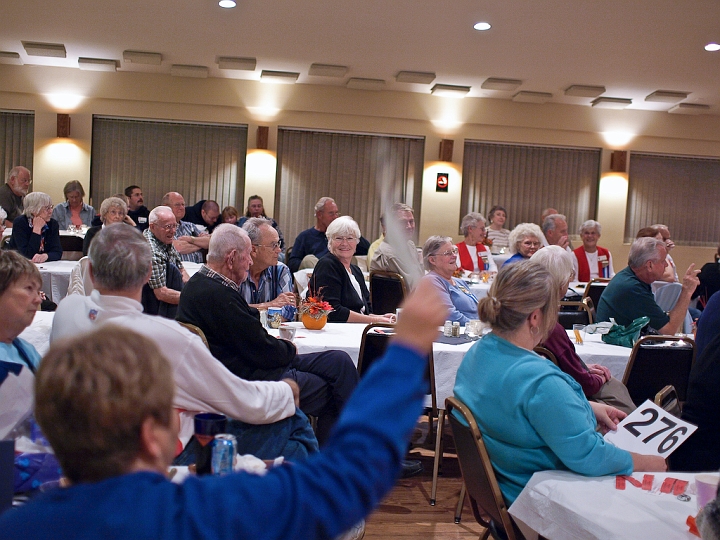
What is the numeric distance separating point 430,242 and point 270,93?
20.7ft

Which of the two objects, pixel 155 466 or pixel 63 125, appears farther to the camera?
pixel 63 125

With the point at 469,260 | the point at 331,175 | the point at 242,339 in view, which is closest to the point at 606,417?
the point at 242,339

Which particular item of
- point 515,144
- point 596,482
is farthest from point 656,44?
point 596,482

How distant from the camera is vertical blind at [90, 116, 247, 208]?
10.3m

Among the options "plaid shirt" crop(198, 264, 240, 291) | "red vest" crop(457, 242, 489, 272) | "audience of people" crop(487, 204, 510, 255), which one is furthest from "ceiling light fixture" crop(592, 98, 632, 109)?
"plaid shirt" crop(198, 264, 240, 291)

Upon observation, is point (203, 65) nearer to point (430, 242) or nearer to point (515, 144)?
point (515, 144)

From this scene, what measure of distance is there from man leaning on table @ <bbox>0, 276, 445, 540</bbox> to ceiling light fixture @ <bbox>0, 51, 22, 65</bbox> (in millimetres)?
9786

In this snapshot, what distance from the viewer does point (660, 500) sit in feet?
5.75

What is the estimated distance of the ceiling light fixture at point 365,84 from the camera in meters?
9.95

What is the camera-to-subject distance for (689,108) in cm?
1062

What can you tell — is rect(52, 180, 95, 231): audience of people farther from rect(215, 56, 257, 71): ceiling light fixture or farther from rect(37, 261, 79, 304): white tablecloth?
rect(37, 261, 79, 304): white tablecloth

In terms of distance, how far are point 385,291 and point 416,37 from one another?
3664 millimetres

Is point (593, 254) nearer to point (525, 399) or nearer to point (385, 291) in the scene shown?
point (385, 291)

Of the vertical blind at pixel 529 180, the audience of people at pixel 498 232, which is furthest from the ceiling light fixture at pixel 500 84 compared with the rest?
the audience of people at pixel 498 232
